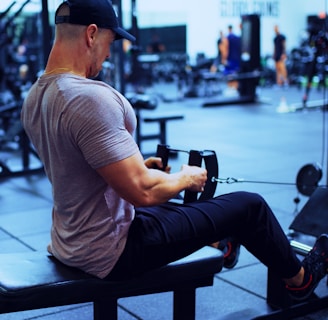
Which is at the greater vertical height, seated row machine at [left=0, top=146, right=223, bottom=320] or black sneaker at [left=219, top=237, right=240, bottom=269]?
seated row machine at [left=0, top=146, right=223, bottom=320]

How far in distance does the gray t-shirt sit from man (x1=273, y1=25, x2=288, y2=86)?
11.5 meters

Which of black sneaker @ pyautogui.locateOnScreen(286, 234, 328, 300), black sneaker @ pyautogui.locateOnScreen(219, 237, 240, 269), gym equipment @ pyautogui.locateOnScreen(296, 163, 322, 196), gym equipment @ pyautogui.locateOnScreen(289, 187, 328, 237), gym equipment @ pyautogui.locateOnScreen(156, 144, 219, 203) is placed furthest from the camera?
gym equipment @ pyautogui.locateOnScreen(296, 163, 322, 196)

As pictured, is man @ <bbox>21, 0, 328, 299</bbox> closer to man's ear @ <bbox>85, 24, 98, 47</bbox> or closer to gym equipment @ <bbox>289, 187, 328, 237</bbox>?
man's ear @ <bbox>85, 24, 98, 47</bbox>

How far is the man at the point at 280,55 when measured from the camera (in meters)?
12.6

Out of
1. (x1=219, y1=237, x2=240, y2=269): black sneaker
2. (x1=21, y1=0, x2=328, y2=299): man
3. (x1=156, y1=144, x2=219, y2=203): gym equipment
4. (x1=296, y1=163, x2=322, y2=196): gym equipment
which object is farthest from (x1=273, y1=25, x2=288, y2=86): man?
(x1=21, y1=0, x2=328, y2=299): man

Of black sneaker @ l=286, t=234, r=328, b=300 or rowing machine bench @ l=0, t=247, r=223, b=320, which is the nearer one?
rowing machine bench @ l=0, t=247, r=223, b=320

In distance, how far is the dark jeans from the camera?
162cm

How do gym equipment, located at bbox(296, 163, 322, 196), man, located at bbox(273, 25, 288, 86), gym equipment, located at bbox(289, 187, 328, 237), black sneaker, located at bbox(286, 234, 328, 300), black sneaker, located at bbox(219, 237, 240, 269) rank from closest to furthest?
black sneaker, located at bbox(286, 234, 328, 300), black sneaker, located at bbox(219, 237, 240, 269), gym equipment, located at bbox(289, 187, 328, 237), gym equipment, located at bbox(296, 163, 322, 196), man, located at bbox(273, 25, 288, 86)

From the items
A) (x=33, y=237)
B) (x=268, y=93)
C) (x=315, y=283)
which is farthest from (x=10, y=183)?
(x=268, y=93)

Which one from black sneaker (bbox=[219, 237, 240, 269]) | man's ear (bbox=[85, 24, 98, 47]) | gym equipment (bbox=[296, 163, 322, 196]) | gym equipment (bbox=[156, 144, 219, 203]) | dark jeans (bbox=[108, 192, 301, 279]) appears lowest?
black sneaker (bbox=[219, 237, 240, 269])

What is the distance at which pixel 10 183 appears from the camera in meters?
4.52

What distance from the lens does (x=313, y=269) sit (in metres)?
2.00

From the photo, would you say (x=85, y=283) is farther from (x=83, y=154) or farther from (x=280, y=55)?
(x=280, y=55)

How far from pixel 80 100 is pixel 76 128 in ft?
0.23
